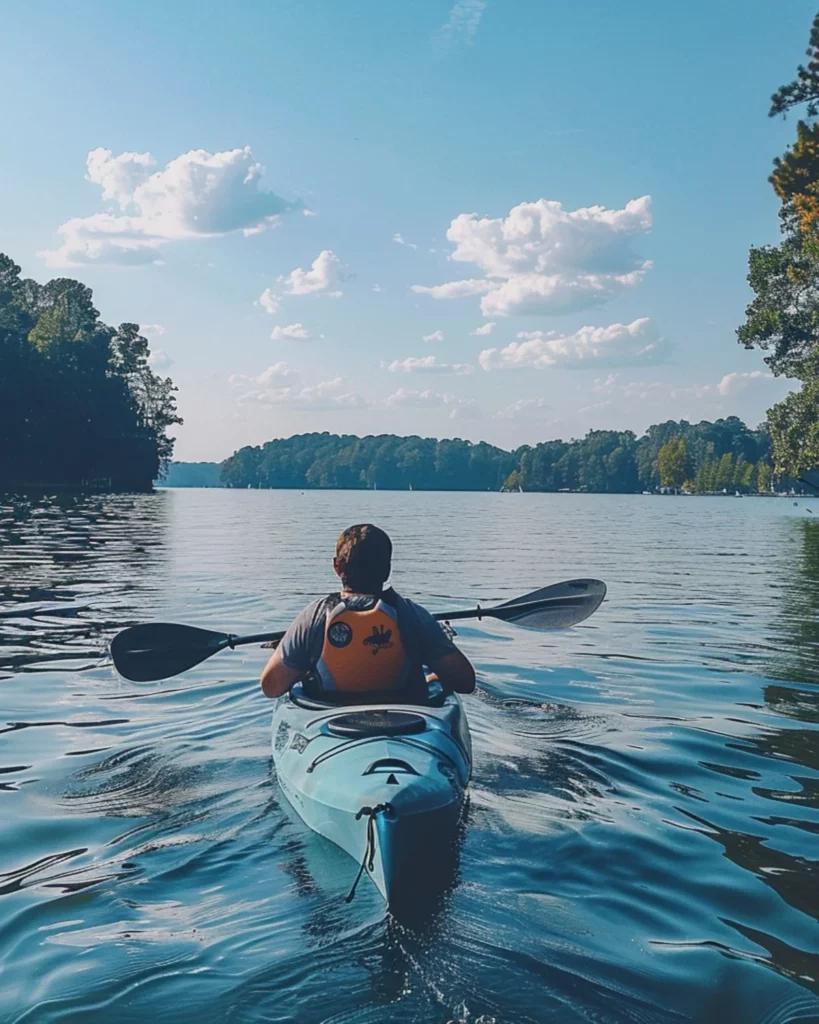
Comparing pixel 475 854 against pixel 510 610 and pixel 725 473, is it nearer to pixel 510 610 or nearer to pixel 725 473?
pixel 510 610

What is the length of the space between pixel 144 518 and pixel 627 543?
836 inches

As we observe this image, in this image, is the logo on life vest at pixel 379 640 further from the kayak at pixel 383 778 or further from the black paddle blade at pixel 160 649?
the black paddle blade at pixel 160 649

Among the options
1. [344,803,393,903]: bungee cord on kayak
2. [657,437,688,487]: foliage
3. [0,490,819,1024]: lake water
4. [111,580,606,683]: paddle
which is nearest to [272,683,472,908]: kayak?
[344,803,393,903]: bungee cord on kayak

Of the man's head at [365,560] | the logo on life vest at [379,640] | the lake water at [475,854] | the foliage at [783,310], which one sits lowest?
the lake water at [475,854]

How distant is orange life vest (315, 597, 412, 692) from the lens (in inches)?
232

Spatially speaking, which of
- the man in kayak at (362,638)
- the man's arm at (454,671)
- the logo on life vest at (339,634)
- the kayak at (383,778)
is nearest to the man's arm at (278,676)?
the man in kayak at (362,638)

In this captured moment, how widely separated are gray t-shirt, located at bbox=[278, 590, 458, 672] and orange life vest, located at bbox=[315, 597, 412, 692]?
0.16ft

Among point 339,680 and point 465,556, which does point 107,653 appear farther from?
point 465,556

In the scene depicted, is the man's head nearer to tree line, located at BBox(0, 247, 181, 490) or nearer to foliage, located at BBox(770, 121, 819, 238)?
foliage, located at BBox(770, 121, 819, 238)

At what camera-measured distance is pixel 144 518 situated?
42.3 m

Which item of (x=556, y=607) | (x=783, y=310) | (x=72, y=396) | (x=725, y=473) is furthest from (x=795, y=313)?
(x=725, y=473)

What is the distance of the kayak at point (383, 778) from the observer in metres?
4.40

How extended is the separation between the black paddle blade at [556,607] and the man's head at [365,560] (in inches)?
137

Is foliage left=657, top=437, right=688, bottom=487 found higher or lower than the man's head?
higher
